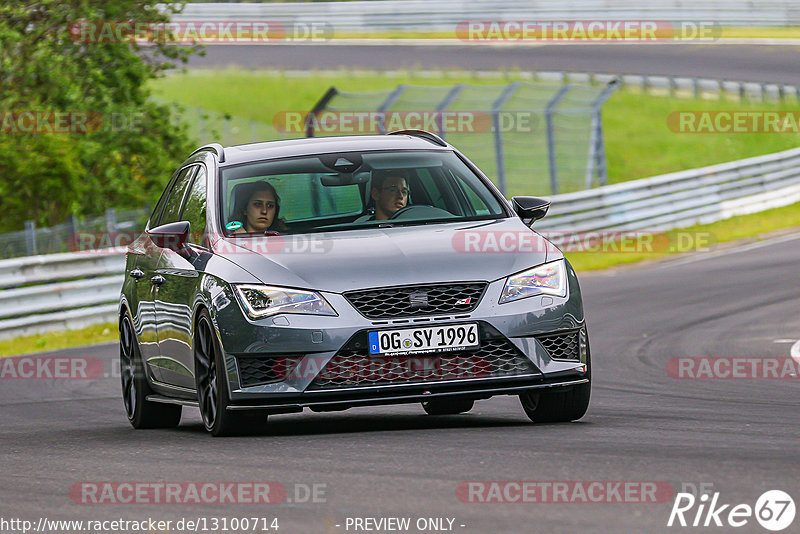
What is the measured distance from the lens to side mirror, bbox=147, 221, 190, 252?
886cm

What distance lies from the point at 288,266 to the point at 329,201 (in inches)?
38.9

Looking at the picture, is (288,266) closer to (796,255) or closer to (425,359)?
(425,359)

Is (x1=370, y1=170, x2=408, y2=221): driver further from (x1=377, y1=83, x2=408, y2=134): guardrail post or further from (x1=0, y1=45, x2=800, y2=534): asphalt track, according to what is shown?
(x1=377, y1=83, x2=408, y2=134): guardrail post

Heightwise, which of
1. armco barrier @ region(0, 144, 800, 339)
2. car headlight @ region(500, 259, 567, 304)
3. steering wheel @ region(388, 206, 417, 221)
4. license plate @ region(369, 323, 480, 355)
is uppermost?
steering wheel @ region(388, 206, 417, 221)

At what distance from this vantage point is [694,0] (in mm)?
41688

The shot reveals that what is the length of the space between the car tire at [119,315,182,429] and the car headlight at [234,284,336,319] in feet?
6.94

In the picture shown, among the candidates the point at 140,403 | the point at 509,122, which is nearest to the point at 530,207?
the point at 140,403

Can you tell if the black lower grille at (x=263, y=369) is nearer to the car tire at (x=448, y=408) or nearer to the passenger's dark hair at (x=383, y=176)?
the passenger's dark hair at (x=383, y=176)

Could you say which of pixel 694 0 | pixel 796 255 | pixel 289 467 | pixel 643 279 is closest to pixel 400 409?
pixel 289 467

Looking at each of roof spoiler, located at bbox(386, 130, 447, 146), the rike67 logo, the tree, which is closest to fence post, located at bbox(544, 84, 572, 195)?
the tree

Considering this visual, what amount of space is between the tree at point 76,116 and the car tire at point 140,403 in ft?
43.9

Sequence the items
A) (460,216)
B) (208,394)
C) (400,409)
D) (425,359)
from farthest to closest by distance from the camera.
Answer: (400,409) < (460,216) < (208,394) < (425,359)

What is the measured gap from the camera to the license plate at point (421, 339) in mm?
7695

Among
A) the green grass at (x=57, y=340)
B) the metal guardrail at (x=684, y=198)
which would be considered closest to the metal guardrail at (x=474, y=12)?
the metal guardrail at (x=684, y=198)
